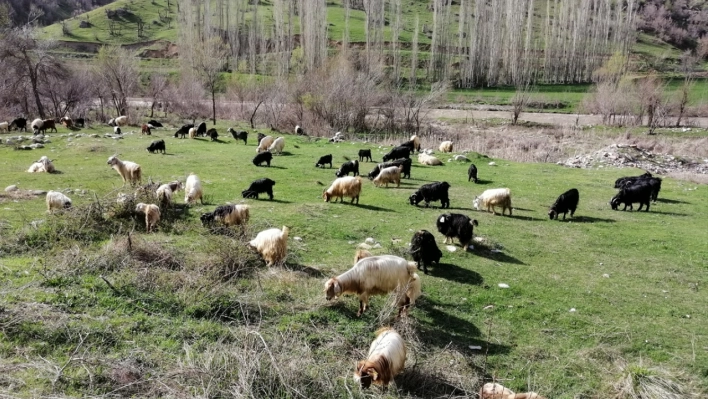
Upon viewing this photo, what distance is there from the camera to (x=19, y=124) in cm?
3325

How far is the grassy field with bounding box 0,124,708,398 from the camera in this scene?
6.18 meters

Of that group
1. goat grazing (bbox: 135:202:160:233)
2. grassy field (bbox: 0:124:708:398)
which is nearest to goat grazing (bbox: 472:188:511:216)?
grassy field (bbox: 0:124:708:398)

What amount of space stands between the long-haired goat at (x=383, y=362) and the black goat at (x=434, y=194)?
10.3 metres

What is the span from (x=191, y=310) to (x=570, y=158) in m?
30.6

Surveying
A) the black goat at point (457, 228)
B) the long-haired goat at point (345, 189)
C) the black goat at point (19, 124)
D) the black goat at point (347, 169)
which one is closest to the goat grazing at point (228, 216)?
the long-haired goat at point (345, 189)

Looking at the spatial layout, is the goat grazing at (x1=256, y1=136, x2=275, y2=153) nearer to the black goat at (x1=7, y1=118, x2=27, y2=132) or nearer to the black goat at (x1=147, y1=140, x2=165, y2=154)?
the black goat at (x1=147, y1=140, x2=165, y2=154)

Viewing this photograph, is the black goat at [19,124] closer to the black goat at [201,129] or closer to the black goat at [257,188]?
the black goat at [201,129]

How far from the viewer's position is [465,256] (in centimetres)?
1192

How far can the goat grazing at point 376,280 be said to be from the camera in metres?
8.46

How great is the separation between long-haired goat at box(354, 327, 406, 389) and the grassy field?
0.20 m

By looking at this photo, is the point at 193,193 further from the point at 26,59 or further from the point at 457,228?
the point at 26,59

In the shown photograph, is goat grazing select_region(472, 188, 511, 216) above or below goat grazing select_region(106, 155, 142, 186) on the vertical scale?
below

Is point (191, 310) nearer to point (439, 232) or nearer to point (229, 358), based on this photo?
point (229, 358)

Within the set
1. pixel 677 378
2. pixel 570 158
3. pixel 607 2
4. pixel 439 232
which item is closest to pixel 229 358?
pixel 677 378
